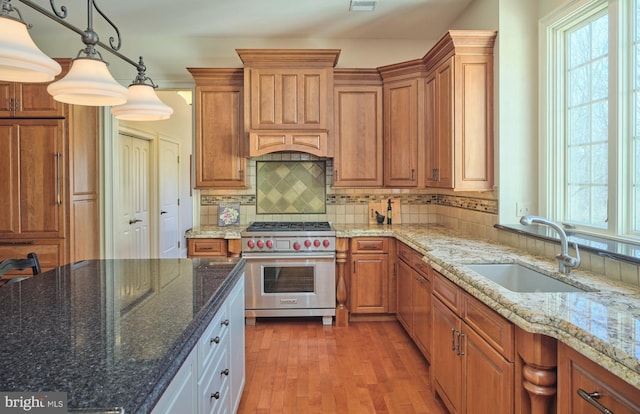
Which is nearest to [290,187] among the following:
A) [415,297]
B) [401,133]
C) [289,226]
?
[289,226]

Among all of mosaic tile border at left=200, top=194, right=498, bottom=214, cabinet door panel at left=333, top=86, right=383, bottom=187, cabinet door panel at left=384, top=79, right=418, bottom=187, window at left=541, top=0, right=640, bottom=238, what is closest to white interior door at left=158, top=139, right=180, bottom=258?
mosaic tile border at left=200, top=194, right=498, bottom=214

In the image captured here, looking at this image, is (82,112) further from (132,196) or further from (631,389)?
(631,389)

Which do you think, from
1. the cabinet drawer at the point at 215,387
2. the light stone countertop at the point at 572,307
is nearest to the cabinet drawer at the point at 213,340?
the cabinet drawer at the point at 215,387

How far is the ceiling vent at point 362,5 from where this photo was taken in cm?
322

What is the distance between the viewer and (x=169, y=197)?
6023mm

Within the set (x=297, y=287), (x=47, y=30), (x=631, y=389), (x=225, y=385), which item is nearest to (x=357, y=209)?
(x=297, y=287)

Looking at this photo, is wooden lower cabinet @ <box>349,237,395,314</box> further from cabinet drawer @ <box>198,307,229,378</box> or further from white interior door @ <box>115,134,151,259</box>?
white interior door @ <box>115,134,151,259</box>

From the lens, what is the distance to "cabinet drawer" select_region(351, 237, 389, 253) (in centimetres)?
365

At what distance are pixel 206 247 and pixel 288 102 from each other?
1.54 m

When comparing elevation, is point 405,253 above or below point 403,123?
below

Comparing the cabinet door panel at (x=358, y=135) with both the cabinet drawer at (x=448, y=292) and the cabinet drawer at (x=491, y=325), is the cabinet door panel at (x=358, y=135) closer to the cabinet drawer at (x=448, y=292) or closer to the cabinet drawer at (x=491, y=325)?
the cabinet drawer at (x=448, y=292)

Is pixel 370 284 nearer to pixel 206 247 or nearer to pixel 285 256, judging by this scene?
pixel 285 256

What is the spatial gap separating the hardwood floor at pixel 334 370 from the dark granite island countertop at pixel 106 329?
102cm

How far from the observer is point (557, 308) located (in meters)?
1.37
